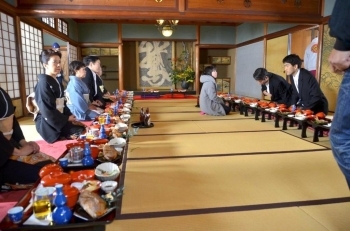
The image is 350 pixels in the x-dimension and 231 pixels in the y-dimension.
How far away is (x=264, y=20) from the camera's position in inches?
236

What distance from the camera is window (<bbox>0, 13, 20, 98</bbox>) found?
4844 mm

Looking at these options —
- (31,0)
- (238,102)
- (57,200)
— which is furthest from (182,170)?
(31,0)

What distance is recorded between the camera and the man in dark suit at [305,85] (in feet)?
13.2

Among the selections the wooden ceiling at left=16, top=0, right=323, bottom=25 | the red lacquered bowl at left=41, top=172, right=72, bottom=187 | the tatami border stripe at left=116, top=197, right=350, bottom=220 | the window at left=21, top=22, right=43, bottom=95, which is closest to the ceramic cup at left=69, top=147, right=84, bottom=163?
the red lacquered bowl at left=41, top=172, right=72, bottom=187

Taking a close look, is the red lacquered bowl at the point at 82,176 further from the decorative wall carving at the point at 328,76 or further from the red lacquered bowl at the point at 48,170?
the decorative wall carving at the point at 328,76

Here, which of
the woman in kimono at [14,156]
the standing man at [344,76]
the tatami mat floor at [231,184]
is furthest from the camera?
the woman in kimono at [14,156]

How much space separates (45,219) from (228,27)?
10.9 meters

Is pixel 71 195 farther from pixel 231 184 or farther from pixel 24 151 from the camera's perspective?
pixel 231 184

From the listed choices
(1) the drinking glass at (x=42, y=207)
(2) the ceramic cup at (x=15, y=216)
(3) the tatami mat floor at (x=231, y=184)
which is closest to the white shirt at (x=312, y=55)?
(3) the tatami mat floor at (x=231, y=184)

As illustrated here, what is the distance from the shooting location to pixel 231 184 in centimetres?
212

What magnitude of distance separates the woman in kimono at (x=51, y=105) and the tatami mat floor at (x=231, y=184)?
81 centimetres

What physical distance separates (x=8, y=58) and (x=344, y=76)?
5576 millimetres

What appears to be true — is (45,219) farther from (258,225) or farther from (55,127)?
(55,127)

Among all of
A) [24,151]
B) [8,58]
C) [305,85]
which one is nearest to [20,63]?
[8,58]
